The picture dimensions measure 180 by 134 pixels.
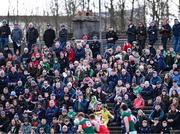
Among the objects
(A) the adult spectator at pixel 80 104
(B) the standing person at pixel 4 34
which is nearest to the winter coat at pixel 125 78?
(A) the adult spectator at pixel 80 104

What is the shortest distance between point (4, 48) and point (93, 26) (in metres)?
7.62

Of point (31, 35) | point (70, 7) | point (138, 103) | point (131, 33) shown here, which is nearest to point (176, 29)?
point (131, 33)

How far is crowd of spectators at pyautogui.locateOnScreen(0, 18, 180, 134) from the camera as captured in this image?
90.3 ft

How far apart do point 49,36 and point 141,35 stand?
495 cm

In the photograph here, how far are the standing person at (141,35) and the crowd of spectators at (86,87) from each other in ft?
0.36

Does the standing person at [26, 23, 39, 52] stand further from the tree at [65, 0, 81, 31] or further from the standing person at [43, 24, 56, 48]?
the tree at [65, 0, 81, 31]

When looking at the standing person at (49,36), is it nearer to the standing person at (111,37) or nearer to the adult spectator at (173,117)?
the standing person at (111,37)

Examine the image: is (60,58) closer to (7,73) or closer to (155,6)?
(7,73)

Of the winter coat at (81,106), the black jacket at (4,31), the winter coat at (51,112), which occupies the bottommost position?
the winter coat at (51,112)

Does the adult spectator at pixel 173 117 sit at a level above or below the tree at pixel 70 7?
below

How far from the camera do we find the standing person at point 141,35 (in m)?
35.1

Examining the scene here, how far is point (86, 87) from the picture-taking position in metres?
30.4

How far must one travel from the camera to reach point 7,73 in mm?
32625

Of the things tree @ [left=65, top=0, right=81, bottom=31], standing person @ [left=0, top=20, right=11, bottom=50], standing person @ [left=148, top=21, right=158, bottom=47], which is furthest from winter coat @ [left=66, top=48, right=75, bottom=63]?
tree @ [left=65, top=0, right=81, bottom=31]
